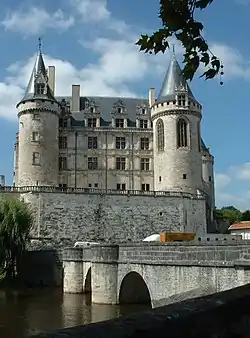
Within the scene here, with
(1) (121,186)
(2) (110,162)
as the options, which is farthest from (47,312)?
(2) (110,162)

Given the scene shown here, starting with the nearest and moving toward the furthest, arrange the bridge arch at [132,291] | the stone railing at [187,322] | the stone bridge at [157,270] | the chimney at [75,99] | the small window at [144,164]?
the stone railing at [187,322], the stone bridge at [157,270], the bridge arch at [132,291], the small window at [144,164], the chimney at [75,99]

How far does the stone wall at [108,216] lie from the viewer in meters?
40.8

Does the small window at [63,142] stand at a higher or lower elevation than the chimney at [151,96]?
lower

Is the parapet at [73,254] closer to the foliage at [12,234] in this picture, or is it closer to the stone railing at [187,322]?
the foliage at [12,234]

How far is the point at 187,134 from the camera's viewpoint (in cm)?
4494

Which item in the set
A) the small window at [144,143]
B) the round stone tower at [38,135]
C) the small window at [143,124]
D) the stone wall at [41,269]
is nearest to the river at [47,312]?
the stone wall at [41,269]

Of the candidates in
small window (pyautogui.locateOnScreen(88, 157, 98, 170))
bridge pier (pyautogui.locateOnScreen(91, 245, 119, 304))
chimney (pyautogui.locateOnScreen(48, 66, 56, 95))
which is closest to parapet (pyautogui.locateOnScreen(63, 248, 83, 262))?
bridge pier (pyautogui.locateOnScreen(91, 245, 119, 304))

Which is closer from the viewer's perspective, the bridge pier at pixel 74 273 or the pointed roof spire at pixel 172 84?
the bridge pier at pixel 74 273

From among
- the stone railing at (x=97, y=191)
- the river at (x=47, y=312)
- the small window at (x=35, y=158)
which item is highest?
the small window at (x=35, y=158)

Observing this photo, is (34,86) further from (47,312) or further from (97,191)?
(47,312)

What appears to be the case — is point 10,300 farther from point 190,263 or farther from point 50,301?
point 190,263

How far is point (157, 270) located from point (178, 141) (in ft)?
90.5

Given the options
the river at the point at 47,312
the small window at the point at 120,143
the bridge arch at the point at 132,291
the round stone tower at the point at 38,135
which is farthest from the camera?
the small window at the point at 120,143

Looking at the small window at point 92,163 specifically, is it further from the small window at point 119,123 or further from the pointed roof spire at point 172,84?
the pointed roof spire at point 172,84
